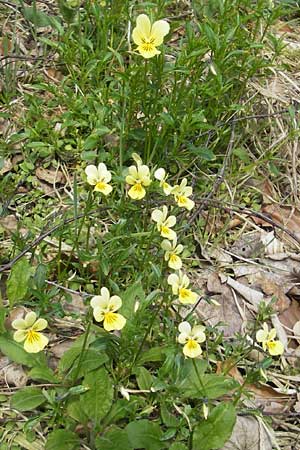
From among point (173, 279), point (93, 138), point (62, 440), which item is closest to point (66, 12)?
point (93, 138)

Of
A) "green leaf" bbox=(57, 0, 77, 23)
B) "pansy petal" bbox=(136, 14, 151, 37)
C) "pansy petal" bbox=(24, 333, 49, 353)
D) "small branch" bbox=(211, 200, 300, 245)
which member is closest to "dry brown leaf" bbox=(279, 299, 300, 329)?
"small branch" bbox=(211, 200, 300, 245)

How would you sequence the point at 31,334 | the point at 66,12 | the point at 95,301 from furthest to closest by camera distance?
the point at 66,12 → the point at 31,334 → the point at 95,301

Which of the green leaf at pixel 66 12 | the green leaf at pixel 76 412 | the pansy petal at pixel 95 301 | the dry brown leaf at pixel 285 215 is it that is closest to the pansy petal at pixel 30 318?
the pansy petal at pixel 95 301

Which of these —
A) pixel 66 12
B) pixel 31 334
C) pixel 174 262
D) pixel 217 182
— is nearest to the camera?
pixel 31 334

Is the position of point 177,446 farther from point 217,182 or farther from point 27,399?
point 217,182

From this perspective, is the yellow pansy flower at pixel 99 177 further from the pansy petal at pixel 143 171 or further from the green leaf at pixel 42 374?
the green leaf at pixel 42 374

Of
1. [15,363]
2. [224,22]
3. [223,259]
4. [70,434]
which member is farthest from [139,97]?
[70,434]

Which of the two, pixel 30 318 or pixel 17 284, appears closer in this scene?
pixel 30 318
